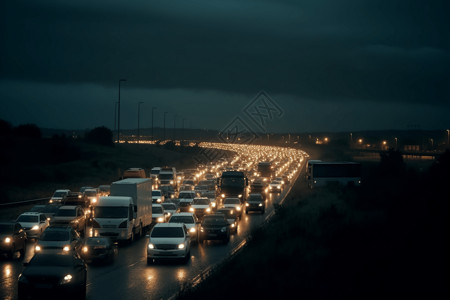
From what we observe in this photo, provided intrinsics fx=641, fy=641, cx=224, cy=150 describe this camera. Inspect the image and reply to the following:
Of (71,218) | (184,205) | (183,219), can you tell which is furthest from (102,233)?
(184,205)

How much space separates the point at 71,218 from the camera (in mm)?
34125

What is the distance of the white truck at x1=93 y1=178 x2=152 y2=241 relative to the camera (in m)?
31.1

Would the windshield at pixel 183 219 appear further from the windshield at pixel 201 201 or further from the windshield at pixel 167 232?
the windshield at pixel 201 201

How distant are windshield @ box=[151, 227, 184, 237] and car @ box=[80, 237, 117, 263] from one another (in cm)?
186

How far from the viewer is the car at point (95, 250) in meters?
24.1

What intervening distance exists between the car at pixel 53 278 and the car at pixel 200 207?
91.1ft

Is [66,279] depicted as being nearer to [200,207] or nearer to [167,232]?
[167,232]

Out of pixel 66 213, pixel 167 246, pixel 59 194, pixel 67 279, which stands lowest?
pixel 167 246

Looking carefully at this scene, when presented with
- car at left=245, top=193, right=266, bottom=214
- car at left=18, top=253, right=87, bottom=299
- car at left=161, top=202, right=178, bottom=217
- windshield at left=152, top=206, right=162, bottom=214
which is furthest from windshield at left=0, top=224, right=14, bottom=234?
car at left=245, top=193, right=266, bottom=214

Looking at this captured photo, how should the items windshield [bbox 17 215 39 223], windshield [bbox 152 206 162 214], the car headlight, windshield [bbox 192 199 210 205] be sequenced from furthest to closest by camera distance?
windshield [bbox 192 199 210 205] → windshield [bbox 152 206 162 214] → windshield [bbox 17 215 39 223] → the car headlight

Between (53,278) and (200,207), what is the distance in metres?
29.4

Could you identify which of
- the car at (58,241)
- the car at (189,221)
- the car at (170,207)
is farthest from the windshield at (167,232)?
the car at (170,207)

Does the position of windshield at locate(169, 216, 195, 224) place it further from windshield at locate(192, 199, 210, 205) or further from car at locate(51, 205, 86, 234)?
Result: windshield at locate(192, 199, 210, 205)

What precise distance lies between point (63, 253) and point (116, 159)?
10288 cm
